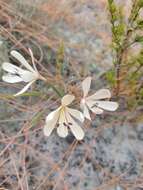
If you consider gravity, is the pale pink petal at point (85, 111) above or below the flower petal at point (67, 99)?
below

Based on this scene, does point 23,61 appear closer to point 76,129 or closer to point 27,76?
point 27,76

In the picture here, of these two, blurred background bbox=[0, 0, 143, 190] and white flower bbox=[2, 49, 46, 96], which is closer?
white flower bbox=[2, 49, 46, 96]

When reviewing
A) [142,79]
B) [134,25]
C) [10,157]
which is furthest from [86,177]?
[134,25]

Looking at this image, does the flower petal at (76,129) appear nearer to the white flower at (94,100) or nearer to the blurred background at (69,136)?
the white flower at (94,100)

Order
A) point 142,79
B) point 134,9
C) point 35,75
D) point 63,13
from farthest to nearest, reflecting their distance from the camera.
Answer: point 63,13 < point 142,79 < point 134,9 < point 35,75

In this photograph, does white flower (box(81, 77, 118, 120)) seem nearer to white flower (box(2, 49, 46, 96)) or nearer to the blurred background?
white flower (box(2, 49, 46, 96))

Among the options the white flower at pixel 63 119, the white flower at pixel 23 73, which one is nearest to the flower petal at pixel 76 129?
the white flower at pixel 63 119

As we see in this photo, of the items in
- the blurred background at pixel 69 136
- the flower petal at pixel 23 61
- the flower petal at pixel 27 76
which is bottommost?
the blurred background at pixel 69 136

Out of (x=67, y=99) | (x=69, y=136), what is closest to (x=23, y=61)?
(x=67, y=99)

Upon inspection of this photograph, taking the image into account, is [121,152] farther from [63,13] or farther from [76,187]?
[63,13]

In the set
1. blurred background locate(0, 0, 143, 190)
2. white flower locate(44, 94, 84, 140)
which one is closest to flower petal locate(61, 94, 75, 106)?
white flower locate(44, 94, 84, 140)

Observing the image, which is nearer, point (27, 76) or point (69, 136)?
point (27, 76)
